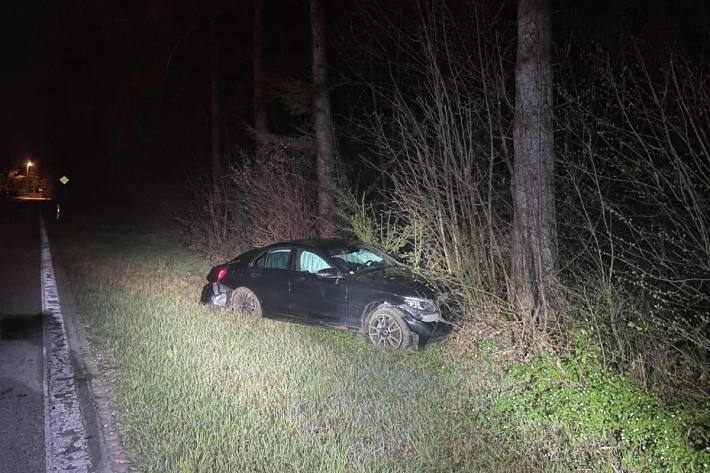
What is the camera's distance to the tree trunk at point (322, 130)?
13383 mm

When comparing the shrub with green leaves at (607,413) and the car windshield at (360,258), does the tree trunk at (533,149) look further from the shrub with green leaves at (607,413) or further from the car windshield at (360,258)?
the car windshield at (360,258)

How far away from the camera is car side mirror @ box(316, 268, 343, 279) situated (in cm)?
838

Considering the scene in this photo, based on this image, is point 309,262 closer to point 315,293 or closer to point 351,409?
point 315,293

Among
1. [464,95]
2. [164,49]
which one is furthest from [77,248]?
[464,95]

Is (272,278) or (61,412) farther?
(272,278)

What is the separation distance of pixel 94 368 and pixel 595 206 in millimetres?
6717

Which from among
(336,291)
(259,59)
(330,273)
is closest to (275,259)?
(330,273)

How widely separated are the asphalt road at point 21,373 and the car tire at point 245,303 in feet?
9.22

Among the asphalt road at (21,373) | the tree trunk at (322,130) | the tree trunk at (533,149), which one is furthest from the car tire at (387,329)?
the tree trunk at (322,130)

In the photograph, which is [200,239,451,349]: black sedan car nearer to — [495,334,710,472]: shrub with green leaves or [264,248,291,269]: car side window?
[264,248,291,269]: car side window

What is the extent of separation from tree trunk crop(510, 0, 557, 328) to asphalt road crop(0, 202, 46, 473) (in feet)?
17.2

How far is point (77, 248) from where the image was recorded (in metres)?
20.5

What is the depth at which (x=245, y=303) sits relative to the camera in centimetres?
965

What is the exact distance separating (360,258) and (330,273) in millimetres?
902
